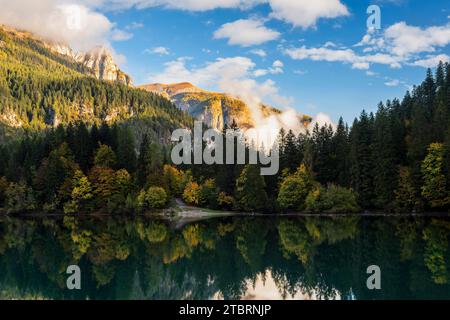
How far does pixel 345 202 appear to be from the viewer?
75500 millimetres

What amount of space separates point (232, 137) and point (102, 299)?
243 feet

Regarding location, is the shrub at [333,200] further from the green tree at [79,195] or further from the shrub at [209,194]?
the green tree at [79,195]

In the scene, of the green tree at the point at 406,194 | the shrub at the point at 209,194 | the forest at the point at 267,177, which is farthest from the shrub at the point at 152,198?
the green tree at the point at 406,194

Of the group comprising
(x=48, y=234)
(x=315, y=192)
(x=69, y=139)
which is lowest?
(x=48, y=234)

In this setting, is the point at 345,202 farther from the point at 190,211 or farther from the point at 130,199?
the point at 130,199

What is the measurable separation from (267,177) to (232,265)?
188 ft

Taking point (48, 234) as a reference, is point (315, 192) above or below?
above

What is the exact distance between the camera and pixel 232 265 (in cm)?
3014

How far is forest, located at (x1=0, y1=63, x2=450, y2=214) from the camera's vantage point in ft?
237

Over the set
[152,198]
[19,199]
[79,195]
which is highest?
[79,195]

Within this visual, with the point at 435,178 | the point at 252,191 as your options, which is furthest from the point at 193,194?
the point at 435,178

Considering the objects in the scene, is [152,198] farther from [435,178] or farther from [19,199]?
[435,178]

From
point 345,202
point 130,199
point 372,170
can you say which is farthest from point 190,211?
point 372,170

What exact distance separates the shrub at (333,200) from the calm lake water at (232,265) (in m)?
27.9
